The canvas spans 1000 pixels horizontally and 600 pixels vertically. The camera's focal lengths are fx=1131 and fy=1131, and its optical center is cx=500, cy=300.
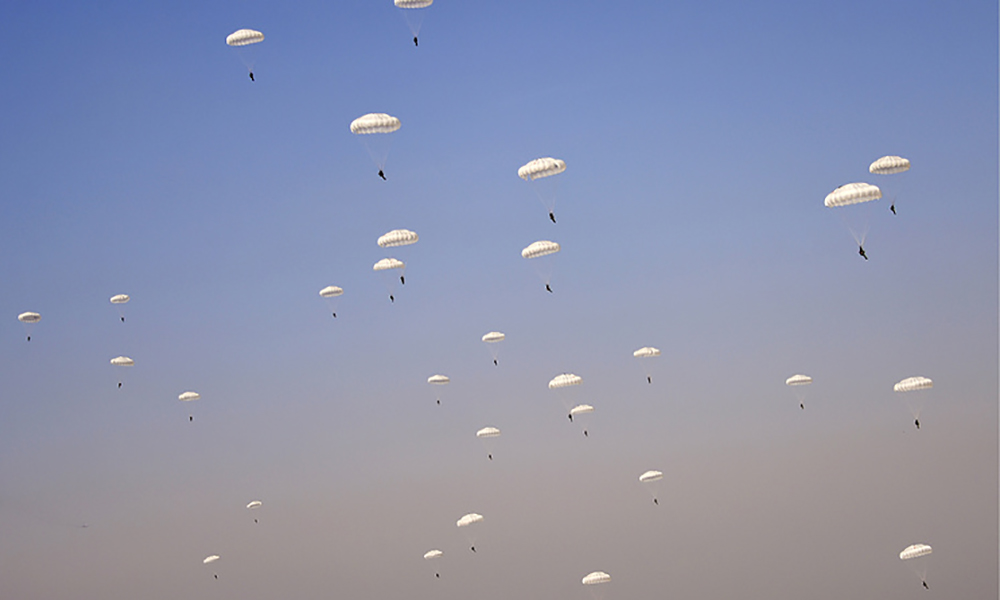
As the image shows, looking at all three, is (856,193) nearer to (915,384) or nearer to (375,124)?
(915,384)

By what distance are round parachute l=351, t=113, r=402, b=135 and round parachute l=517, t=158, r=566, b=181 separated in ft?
22.6

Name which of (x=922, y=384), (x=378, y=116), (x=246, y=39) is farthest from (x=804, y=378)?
(x=246, y=39)

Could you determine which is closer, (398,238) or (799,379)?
(398,238)

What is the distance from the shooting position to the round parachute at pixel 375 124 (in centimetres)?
5706

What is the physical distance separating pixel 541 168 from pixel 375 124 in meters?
8.67

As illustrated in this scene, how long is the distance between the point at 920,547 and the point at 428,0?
45151 millimetres

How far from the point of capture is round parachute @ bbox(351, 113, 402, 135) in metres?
57.1

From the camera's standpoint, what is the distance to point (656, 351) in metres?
72.1

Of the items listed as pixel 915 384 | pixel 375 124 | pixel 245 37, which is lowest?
pixel 915 384

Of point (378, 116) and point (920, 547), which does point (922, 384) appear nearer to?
point (920, 547)

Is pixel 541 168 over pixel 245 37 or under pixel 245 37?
under

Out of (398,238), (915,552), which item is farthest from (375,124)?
(915,552)

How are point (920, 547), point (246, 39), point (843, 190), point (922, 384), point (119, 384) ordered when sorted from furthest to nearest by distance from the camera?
point (119, 384), point (920, 547), point (922, 384), point (246, 39), point (843, 190)

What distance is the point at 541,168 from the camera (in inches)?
2256
